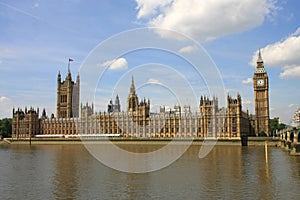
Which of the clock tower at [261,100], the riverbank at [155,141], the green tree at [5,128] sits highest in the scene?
the clock tower at [261,100]

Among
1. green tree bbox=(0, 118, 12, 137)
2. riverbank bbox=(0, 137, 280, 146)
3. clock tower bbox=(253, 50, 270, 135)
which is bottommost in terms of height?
riverbank bbox=(0, 137, 280, 146)

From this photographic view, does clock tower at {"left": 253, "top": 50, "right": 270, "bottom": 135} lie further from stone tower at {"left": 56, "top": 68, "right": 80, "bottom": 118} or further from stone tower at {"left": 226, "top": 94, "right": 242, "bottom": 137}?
stone tower at {"left": 56, "top": 68, "right": 80, "bottom": 118}

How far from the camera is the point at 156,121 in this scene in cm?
9931

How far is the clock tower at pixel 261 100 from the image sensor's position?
9888 cm

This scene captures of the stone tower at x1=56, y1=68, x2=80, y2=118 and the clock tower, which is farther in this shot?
the stone tower at x1=56, y1=68, x2=80, y2=118

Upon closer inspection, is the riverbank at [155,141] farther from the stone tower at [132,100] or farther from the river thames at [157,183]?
the river thames at [157,183]

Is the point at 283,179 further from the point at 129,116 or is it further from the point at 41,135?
the point at 41,135

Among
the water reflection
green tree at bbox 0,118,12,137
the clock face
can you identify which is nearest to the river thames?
the water reflection

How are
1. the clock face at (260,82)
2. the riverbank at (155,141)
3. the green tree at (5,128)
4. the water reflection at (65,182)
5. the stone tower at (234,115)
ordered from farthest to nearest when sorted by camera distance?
1. the green tree at (5,128)
2. the clock face at (260,82)
3. the stone tower at (234,115)
4. the riverbank at (155,141)
5. the water reflection at (65,182)

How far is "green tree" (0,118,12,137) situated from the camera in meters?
123

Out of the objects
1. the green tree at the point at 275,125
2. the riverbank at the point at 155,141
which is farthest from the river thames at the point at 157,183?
the green tree at the point at 275,125

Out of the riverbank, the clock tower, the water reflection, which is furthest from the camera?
the clock tower

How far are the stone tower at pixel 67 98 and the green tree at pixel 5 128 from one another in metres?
18.7

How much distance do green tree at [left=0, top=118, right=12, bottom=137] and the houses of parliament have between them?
6163mm
